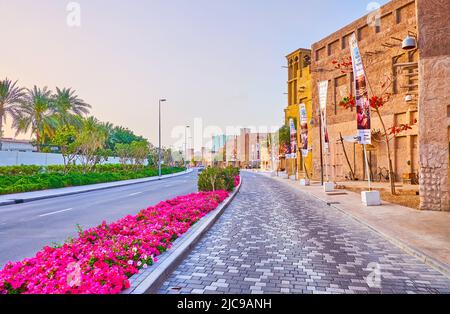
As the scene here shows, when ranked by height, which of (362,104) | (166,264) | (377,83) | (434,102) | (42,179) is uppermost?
(377,83)

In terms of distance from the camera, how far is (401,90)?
25.5 m

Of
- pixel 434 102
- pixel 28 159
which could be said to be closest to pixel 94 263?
pixel 434 102

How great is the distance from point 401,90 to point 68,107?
4320cm

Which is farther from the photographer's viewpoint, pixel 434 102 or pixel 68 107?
pixel 68 107

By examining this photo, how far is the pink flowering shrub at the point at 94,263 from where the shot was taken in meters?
3.96

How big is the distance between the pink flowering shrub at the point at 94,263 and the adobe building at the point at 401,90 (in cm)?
963

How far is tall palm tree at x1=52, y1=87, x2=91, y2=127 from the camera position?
42.0m

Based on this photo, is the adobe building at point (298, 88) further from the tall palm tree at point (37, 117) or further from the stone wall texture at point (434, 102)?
the tall palm tree at point (37, 117)

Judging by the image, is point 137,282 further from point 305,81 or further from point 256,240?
point 305,81

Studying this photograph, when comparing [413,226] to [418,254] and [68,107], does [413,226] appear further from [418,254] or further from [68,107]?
[68,107]

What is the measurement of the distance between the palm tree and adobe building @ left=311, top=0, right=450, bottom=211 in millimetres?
34390

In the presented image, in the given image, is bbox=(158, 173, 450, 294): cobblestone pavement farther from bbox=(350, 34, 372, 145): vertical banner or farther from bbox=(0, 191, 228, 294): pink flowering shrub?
bbox=(350, 34, 372, 145): vertical banner

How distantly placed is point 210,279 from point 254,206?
8.96 metres

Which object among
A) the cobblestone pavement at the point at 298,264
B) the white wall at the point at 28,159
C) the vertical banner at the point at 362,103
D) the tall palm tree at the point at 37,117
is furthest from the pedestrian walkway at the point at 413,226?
the tall palm tree at the point at 37,117
